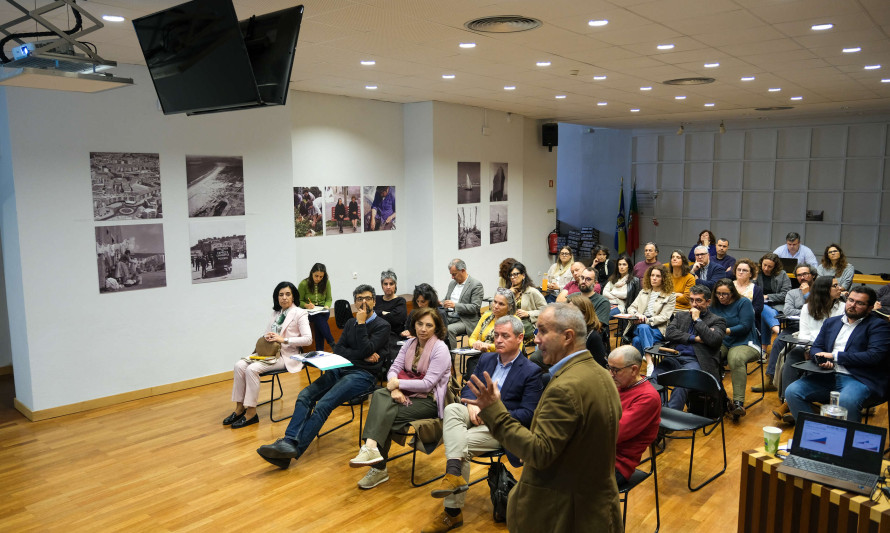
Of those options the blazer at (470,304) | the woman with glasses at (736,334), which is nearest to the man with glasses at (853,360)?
the woman with glasses at (736,334)

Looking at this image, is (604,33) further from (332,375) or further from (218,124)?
(218,124)

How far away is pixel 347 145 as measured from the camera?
381 inches

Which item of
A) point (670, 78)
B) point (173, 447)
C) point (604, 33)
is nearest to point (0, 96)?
point (173, 447)

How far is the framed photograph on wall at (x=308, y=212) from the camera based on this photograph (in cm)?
902

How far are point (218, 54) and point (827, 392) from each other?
5.41m

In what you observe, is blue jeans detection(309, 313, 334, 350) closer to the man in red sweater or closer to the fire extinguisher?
the man in red sweater

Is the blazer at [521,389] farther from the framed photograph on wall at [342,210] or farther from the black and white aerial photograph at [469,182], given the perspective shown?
the black and white aerial photograph at [469,182]

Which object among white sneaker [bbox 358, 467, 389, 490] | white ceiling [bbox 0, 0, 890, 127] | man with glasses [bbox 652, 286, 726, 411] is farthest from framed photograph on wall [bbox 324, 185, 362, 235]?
man with glasses [bbox 652, 286, 726, 411]

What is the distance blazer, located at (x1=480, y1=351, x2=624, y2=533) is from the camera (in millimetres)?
2465

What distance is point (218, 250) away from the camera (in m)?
7.64

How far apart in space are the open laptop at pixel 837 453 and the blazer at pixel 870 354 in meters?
2.31

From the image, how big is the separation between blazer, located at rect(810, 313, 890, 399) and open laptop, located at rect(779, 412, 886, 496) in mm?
2312

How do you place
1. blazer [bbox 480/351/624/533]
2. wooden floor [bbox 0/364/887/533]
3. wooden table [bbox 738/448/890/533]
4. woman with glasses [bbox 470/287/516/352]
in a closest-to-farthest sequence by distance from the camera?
1. blazer [bbox 480/351/624/533]
2. wooden table [bbox 738/448/890/533]
3. wooden floor [bbox 0/364/887/533]
4. woman with glasses [bbox 470/287/516/352]

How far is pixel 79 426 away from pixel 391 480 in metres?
3.42
